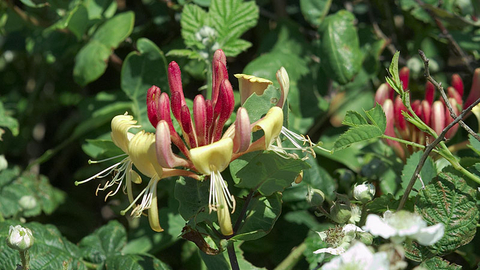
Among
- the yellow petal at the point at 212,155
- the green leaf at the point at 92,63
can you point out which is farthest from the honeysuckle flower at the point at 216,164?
the green leaf at the point at 92,63

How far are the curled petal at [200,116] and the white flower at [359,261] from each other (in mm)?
311

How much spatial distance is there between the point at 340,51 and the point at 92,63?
61 cm

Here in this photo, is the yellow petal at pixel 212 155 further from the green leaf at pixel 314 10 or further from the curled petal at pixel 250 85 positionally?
the green leaf at pixel 314 10

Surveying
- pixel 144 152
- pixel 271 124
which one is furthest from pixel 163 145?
pixel 271 124

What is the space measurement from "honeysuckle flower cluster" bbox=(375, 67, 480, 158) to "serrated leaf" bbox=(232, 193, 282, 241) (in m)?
0.35

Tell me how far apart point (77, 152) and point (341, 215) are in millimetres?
1160

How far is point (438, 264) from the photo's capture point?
2.56ft

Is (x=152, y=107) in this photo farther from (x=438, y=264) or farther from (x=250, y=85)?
(x=438, y=264)

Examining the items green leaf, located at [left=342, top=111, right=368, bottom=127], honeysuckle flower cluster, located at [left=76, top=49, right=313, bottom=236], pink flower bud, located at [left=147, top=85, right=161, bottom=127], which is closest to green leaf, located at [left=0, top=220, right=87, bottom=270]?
honeysuckle flower cluster, located at [left=76, top=49, right=313, bottom=236]

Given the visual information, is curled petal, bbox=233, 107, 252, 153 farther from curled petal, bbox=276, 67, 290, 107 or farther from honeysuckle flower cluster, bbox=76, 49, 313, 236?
curled petal, bbox=276, 67, 290, 107

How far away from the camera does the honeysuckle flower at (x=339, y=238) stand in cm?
76

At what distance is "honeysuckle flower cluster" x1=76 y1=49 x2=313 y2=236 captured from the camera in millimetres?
732

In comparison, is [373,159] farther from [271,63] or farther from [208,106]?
[208,106]

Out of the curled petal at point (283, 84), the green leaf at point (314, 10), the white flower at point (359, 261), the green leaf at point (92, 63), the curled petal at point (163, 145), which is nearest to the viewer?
the white flower at point (359, 261)
